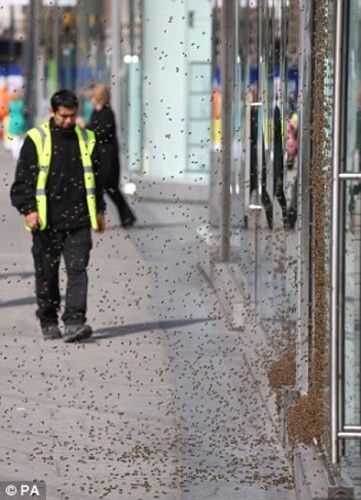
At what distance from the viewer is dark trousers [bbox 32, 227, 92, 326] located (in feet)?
A: 39.6

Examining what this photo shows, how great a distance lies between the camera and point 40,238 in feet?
39.6

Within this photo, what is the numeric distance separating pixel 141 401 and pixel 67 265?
258 centimetres

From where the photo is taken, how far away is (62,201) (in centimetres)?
1198

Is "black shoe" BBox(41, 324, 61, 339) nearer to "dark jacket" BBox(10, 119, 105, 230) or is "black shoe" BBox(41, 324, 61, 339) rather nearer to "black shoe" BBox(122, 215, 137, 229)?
"dark jacket" BBox(10, 119, 105, 230)

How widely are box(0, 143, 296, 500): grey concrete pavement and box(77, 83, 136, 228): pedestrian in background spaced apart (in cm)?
337

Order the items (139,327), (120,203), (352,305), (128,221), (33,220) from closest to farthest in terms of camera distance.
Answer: (352,305) < (33,220) < (139,327) < (120,203) < (128,221)

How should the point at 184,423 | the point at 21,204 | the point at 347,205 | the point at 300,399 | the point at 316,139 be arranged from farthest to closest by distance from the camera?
1. the point at 21,204
2. the point at 184,423
3. the point at 300,399
4. the point at 316,139
5. the point at 347,205

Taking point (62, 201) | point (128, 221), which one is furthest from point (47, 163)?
Result: point (128, 221)

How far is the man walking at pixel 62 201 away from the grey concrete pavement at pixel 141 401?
0.24 metres

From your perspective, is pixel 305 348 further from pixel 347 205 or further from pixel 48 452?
pixel 347 205

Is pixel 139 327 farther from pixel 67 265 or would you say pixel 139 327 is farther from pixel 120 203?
→ pixel 120 203

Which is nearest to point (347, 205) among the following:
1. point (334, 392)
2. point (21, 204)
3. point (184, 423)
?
point (334, 392)

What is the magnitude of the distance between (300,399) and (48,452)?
1.11m

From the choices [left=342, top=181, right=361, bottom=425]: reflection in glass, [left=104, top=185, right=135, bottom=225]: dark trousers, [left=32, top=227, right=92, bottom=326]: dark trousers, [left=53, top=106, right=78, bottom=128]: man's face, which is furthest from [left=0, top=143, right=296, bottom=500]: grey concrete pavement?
[left=104, top=185, right=135, bottom=225]: dark trousers
